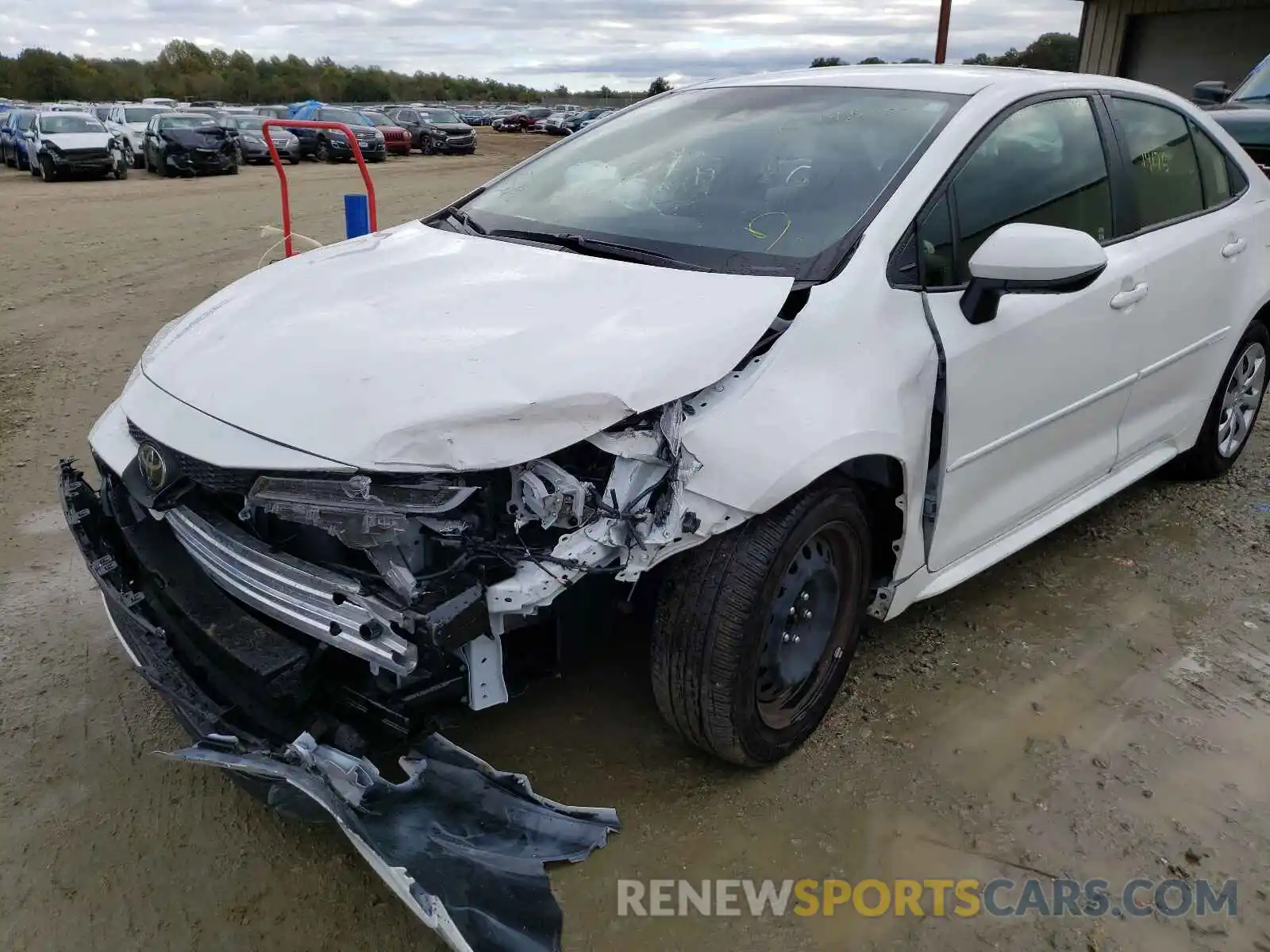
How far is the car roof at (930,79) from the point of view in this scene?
3057mm

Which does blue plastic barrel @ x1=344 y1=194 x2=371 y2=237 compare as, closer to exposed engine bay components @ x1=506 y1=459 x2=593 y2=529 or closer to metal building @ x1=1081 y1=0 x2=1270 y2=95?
exposed engine bay components @ x1=506 y1=459 x2=593 y2=529

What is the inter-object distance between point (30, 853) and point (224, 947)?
64 cm

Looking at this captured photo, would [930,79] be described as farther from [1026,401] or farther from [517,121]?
[517,121]

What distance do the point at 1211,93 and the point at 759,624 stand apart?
8.86 metres

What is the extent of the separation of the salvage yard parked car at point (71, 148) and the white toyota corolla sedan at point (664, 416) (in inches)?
781

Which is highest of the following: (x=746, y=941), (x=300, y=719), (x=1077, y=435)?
(x=1077, y=435)

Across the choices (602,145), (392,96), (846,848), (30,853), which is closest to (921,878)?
(846,848)

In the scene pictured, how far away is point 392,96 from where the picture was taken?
246 feet

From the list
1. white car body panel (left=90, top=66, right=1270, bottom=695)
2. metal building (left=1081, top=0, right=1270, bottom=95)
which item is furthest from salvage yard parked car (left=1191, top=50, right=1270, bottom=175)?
metal building (left=1081, top=0, right=1270, bottom=95)

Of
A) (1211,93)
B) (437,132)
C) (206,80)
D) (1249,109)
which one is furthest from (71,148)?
(206,80)

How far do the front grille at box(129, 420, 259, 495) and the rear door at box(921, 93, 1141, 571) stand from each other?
178 cm

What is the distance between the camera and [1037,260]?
2.47 m

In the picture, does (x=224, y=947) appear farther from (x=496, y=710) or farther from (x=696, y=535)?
(x=696, y=535)

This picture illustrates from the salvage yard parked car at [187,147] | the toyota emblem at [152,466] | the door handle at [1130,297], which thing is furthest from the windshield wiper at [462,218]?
the salvage yard parked car at [187,147]
